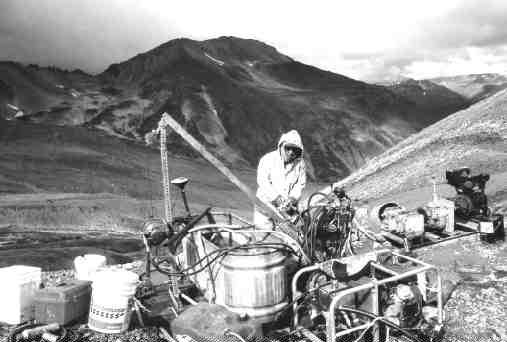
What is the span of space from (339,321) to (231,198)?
78.6 ft

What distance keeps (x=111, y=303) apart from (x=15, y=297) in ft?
3.77

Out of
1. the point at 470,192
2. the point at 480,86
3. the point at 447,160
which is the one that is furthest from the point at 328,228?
the point at 480,86

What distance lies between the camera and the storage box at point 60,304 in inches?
198

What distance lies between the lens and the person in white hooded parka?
19.0 feet

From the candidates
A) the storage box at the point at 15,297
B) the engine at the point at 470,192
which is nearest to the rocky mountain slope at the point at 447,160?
the engine at the point at 470,192

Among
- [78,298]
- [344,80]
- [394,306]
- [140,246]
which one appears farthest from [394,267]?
[344,80]

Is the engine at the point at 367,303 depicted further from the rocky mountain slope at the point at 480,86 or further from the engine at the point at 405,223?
the rocky mountain slope at the point at 480,86

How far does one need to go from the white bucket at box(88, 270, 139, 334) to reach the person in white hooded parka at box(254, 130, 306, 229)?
1708mm

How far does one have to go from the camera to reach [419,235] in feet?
23.7

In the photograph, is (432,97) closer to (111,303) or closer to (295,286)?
(295,286)

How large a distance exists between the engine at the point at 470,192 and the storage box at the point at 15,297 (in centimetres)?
660

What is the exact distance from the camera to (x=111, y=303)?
4.93 m

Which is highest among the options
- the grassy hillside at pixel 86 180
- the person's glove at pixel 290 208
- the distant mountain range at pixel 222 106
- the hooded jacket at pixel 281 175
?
the distant mountain range at pixel 222 106

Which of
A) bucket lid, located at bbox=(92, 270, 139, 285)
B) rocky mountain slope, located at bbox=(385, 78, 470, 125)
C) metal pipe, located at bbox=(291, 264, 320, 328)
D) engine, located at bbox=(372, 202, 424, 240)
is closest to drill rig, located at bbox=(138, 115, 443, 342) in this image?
metal pipe, located at bbox=(291, 264, 320, 328)
